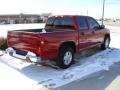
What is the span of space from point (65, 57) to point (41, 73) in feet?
3.60

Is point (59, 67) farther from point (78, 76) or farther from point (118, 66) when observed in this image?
point (118, 66)

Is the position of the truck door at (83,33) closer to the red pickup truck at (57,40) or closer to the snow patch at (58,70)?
the red pickup truck at (57,40)

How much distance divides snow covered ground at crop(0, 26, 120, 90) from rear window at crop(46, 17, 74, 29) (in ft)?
4.98

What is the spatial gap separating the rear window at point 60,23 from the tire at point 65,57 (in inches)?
45.3

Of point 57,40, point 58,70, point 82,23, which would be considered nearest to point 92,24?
point 82,23

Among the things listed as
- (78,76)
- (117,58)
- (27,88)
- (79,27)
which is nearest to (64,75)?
(78,76)

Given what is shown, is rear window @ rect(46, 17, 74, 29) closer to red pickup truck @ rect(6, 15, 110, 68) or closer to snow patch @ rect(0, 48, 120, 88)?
red pickup truck @ rect(6, 15, 110, 68)

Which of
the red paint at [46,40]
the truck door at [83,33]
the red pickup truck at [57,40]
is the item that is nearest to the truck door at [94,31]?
the red pickup truck at [57,40]

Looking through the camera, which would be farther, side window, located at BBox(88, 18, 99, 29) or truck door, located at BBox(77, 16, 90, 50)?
side window, located at BBox(88, 18, 99, 29)

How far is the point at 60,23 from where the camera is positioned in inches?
378

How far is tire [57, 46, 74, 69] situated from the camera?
806 centimetres

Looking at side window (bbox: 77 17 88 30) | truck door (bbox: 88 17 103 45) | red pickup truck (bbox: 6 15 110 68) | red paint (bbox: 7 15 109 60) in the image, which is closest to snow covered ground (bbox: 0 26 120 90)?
red pickup truck (bbox: 6 15 110 68)

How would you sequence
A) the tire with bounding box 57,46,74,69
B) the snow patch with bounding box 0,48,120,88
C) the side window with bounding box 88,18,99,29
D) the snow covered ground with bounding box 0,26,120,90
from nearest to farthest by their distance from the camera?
the snow covered ground with bounding box 0,26,120,90 → the snow patch with bounding box 0,48,120,88 → the tire with bounding box 57,46,74,69 → the side window with bounding box 88,18,99,29

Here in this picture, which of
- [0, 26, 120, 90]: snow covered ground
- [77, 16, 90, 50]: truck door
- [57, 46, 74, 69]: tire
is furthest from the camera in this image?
[77, 16, 90, 50]: truck door
